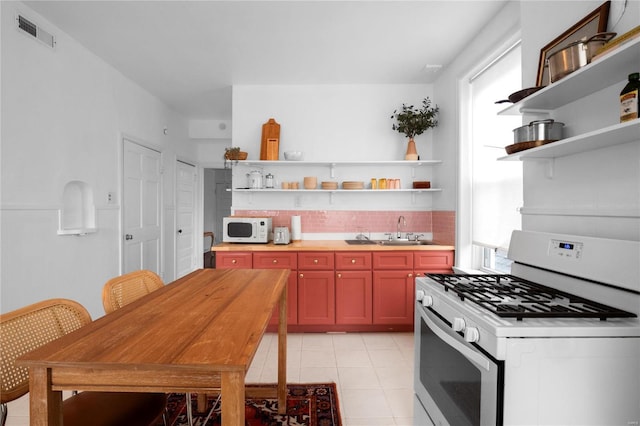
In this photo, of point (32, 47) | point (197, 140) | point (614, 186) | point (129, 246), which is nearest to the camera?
point (614, 186)

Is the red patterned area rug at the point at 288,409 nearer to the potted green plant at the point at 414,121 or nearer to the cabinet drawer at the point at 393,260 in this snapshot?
the cabinet drawer at the point at 393,260

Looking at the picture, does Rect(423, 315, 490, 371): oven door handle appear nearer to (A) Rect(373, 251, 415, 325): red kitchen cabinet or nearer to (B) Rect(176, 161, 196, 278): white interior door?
(A) Rect(373, 251, 415, 325): red kitchen cabinet

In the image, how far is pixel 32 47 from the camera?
8.57ft

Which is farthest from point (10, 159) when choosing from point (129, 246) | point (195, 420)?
point (195, 420)

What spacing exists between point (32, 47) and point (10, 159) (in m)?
0.94

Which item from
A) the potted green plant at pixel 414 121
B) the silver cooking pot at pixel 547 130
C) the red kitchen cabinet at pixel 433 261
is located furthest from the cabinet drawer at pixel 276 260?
the silver cooking pot at pixel 547 130

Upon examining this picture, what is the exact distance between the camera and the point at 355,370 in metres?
2.71

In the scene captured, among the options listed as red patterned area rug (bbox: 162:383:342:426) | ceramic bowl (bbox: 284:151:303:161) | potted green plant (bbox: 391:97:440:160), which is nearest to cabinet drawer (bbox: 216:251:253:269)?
ceramic bowl (bbox: 284:151:303:161)

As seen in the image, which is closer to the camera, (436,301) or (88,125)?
(436,301)

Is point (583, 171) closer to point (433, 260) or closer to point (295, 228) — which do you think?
point (433, 260)

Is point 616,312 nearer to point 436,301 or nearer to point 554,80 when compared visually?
point 436,301

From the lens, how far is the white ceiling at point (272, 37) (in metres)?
2.56

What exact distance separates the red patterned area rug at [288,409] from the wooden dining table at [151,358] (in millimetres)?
1189

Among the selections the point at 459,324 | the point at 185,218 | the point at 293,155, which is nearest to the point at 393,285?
the point at 293,155
